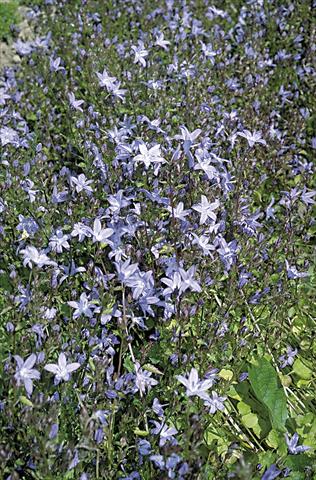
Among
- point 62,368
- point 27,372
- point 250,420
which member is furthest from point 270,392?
point 27,372

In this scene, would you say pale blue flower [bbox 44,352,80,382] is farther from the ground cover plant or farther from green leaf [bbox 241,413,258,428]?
green leaf [bbox 241,413,258,428]

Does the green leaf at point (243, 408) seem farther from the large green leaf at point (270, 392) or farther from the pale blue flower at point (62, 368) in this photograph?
the pale blue flower at point (62, 368)

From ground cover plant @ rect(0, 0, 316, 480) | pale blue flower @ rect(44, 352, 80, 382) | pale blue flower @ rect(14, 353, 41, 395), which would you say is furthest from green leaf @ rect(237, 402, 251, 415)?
pale blue flower @ rect(14, 353, 41, 395)

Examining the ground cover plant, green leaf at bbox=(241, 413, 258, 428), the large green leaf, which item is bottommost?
green leaf at bbox=(241, 413, 258, 428)

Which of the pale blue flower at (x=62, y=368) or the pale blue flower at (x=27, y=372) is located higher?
the pale blue flower at (x=27, y=372)

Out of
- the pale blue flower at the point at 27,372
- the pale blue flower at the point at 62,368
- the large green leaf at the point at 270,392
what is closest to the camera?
the pale blue flower at the point at 27,372

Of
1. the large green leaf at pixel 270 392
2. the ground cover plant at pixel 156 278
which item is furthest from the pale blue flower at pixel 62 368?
the large green leaf at pixel 270 392

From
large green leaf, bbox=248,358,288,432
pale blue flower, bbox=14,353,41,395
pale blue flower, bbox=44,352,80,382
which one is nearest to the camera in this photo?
pale blue flower, bbox=14,353,41,395

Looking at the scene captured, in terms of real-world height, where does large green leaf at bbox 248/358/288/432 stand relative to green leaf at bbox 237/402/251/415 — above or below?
above
